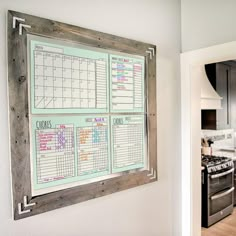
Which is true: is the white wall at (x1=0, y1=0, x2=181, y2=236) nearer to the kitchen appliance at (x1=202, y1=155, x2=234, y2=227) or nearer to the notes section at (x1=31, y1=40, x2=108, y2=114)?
the notes section at (x1=31, y1=40, x2=108, y2=114)

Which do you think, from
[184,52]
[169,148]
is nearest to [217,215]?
[169,148]

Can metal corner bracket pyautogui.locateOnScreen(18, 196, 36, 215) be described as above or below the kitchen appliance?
above

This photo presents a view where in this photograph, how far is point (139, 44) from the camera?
5.25 feet

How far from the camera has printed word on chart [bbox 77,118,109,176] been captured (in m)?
1.33

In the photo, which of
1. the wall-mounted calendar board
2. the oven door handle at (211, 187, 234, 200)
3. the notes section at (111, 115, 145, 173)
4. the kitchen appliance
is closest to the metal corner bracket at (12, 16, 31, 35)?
the wall-mounted calendar board

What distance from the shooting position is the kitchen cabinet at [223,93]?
11.6 ft

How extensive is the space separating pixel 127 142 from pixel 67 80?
57 cm

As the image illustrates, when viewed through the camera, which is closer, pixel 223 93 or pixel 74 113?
pixel 74 113

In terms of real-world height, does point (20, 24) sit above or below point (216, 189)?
above

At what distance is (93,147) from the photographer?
138 centimetres

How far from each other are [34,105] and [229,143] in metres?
4.01

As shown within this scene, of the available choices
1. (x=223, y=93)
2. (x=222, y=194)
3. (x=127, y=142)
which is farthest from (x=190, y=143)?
(x=223, y=93)

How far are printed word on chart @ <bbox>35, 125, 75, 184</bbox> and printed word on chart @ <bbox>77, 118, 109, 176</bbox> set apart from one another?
0.19 ft

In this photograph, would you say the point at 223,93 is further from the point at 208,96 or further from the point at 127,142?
the point at 127,142
